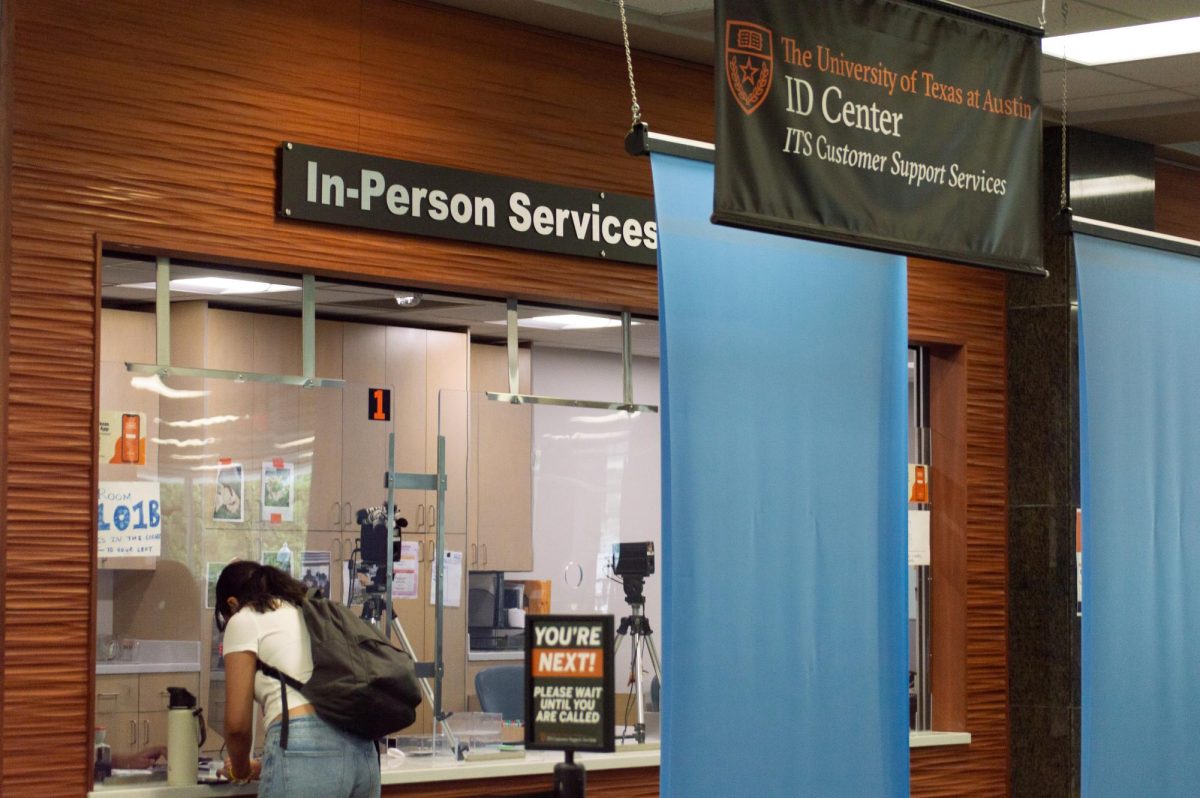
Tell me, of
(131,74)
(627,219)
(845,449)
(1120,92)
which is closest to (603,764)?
(845,449)

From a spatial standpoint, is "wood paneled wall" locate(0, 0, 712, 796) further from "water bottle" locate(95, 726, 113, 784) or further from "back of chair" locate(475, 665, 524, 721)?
"back of chair" locate(475, 665, 524, 721)

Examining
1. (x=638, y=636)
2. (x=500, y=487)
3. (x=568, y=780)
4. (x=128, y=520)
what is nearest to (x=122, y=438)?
(x=128, y=520)

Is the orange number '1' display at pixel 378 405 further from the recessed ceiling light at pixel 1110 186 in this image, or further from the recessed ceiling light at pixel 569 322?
the recessed ceiling light at pixel 1110 186

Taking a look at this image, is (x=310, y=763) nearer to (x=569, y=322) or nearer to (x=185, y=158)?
(x=185, y=158)

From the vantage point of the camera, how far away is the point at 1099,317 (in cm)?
574

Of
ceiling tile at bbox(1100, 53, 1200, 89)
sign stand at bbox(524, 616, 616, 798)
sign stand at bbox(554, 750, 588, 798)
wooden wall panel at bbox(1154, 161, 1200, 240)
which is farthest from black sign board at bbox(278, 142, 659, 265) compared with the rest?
wooden wall panel at bbox(1154, 161, 1200, 240)

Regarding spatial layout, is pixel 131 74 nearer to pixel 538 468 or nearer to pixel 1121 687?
pixel 538 468

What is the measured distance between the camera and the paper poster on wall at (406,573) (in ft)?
17.4

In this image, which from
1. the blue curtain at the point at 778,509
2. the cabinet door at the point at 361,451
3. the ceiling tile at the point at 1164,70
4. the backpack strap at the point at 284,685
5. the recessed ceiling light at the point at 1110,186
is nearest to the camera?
the blue curtain at the point at 778,509

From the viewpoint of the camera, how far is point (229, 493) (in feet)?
16.3

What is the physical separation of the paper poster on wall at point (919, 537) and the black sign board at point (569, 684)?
4.84 metres

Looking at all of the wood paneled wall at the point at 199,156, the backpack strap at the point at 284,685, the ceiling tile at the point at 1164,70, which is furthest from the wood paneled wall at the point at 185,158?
the ceiling tile at the point at 1164,70

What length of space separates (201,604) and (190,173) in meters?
1.35

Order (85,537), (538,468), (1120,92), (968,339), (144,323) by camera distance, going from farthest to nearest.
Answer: (968,339) < (1120,92) < (538,468) < (144,323) < (85,537)
